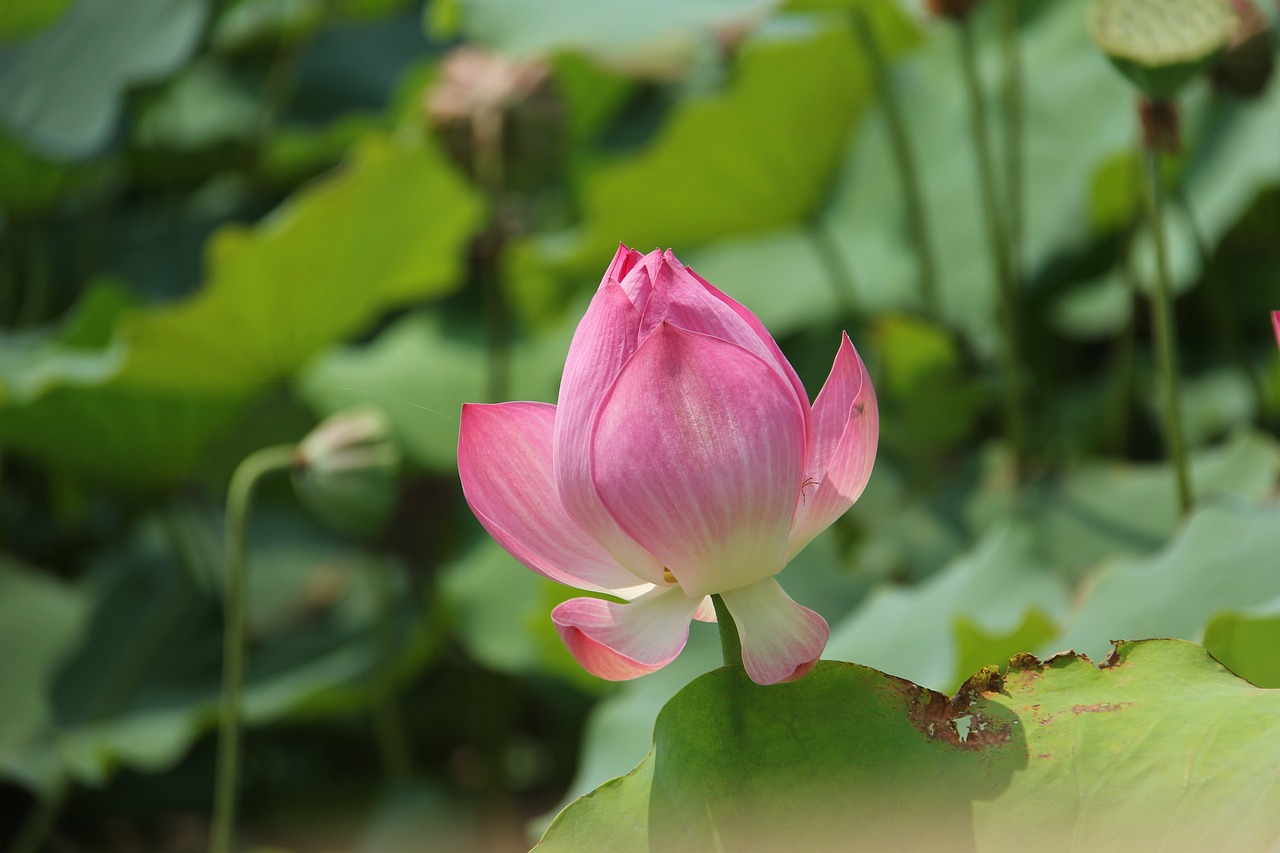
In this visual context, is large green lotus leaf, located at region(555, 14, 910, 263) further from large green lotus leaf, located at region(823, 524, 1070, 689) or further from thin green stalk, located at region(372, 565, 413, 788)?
large green lotus leaf, located at region(823, 524, 1070, 689)

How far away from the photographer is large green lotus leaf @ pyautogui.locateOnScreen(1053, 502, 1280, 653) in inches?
24.6

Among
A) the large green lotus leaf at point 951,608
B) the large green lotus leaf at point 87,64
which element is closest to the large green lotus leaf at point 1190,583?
the large green lotus leaf at point 951,608

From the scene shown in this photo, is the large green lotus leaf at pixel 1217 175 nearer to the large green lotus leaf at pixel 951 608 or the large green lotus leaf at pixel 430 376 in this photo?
the large green lotus leaf at pixel 951 608

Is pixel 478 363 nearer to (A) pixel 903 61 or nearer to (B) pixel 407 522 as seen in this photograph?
(B) pixel 407 522

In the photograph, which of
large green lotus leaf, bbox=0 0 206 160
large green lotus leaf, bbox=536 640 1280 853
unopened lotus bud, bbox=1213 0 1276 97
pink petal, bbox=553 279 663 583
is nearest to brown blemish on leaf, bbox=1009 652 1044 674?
large green lotus leaf, bbox=536 640 1280 853

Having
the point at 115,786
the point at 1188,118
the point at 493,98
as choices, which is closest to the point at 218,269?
the point at 493,98

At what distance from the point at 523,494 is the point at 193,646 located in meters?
1.14

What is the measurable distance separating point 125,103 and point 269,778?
90cm

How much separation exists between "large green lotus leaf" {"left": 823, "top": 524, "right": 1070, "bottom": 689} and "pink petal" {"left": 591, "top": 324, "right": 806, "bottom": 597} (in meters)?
0.37

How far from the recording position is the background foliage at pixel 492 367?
→ 1080mm

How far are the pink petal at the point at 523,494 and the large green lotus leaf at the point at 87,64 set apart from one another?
119 cm

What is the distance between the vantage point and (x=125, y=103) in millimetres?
1684

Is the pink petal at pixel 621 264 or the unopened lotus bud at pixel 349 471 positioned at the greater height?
the pink petal at pixel 621 264

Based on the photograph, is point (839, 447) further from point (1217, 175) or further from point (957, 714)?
point (1217, 175)
